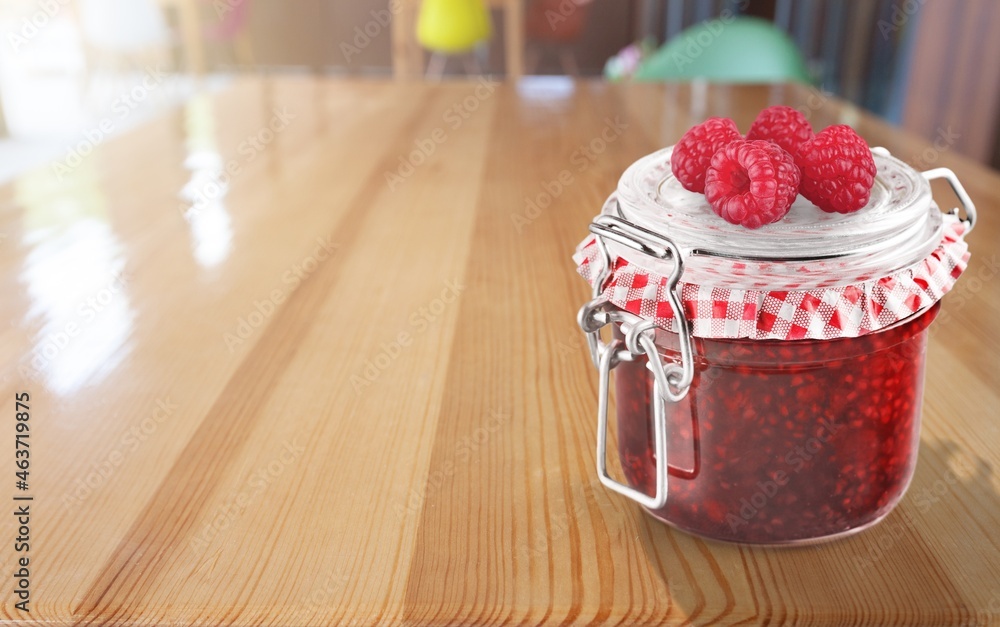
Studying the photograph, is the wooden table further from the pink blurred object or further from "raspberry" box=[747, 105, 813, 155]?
the pink blurred object

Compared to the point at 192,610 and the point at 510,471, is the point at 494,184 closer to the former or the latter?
the point at 510,471

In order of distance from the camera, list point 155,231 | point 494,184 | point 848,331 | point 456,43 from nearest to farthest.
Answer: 1. point 848,331
2. point 155,231
3. point 494,184
4. point 456,43

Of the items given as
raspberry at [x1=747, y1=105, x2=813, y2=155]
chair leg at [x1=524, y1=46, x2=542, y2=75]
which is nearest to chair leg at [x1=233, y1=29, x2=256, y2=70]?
chair leg at [x1=524, y1=46, x2=542, y2=75]

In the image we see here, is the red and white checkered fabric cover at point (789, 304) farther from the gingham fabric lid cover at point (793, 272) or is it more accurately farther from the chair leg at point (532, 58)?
the chair leg at point (532, 58)

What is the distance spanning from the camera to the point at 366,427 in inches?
24.0

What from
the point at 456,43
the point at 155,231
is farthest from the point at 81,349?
the point at 456,43

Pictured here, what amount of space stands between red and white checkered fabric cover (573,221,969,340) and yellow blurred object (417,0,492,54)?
4369mm

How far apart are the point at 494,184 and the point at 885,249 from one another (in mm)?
757

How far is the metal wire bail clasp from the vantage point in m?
0.41

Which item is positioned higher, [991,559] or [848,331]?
[848,331]

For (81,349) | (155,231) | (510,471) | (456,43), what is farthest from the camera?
(456,43)

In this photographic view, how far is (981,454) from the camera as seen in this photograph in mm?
558

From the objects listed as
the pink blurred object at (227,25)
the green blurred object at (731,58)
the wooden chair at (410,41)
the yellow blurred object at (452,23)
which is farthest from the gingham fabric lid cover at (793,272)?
the pink blurred object at (227,25)

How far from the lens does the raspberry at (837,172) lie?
1.41ft
